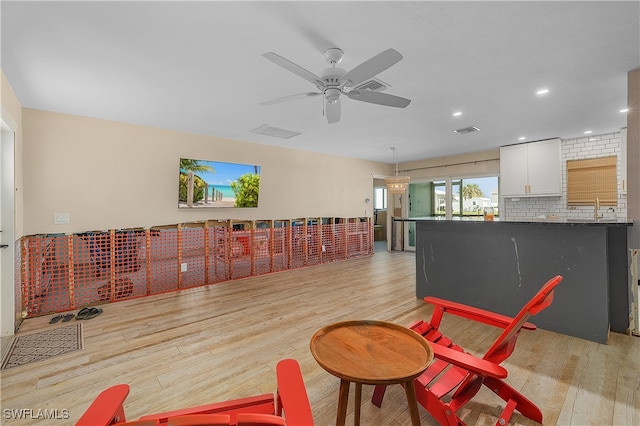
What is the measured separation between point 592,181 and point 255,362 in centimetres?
637

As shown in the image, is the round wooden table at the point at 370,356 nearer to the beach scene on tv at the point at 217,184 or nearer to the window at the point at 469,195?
the beach scene on tv at the point at 217,184

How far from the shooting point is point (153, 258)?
4.27 metres

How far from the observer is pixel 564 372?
212cm

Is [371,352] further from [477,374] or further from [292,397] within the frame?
Result: [477,374]

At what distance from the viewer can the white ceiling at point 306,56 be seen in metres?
1.87

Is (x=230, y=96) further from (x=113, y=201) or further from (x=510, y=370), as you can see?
(x=510, y=370)

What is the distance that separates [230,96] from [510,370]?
3.75m

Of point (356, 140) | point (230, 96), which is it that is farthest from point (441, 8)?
point (356, 140)

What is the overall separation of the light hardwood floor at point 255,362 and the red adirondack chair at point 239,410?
64cm

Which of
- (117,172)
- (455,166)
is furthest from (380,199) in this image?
(117,172)

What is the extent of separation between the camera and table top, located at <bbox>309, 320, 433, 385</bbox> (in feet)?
3.97

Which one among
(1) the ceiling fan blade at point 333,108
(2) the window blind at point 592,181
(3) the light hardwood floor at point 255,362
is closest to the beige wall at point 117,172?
(3) the light hardwood floor at point 255,362

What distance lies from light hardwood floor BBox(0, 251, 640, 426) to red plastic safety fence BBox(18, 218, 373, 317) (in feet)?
1.26

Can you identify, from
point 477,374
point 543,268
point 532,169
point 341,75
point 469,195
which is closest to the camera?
point 477,374
